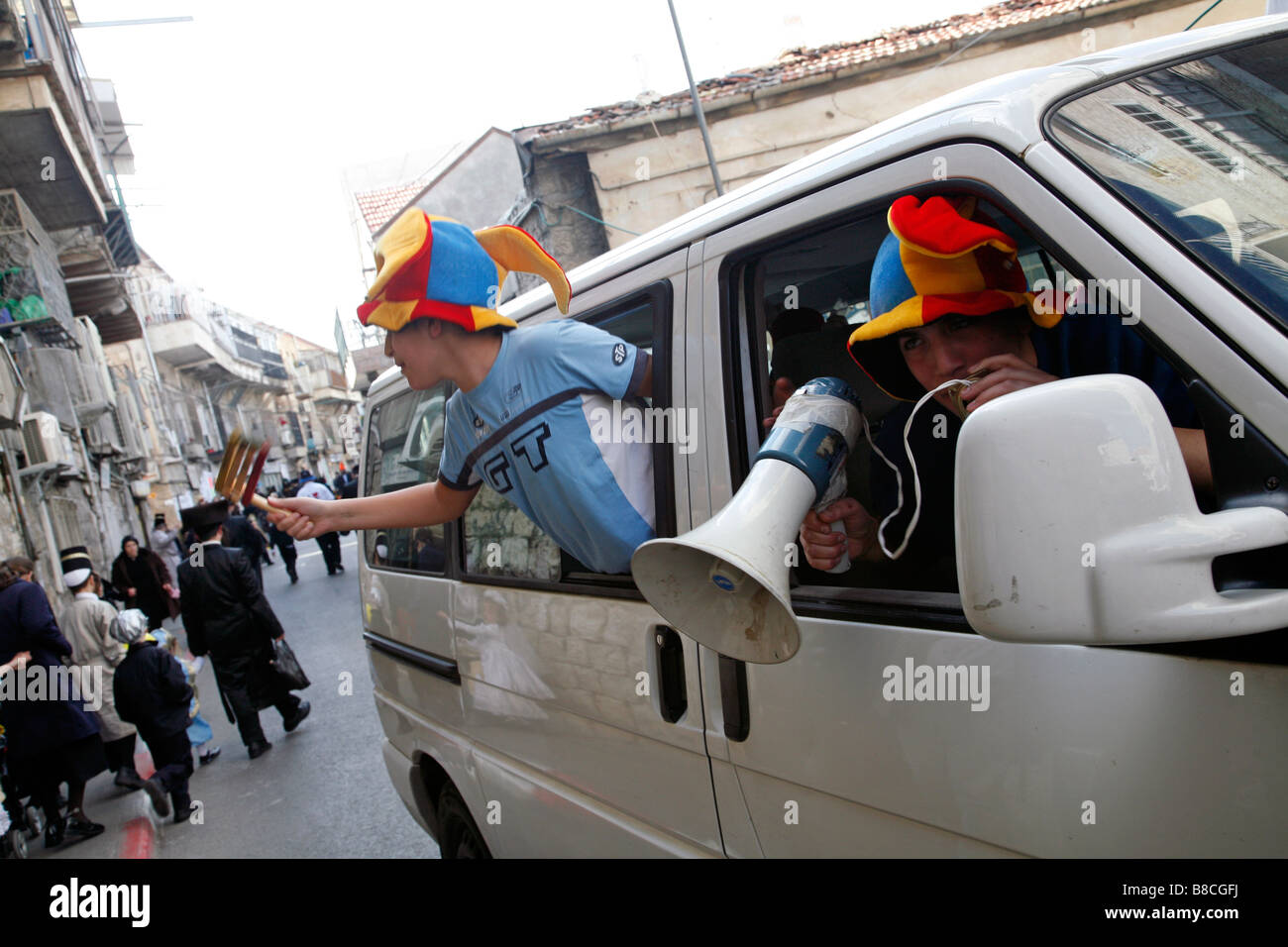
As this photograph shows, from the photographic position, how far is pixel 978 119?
49.7 inches

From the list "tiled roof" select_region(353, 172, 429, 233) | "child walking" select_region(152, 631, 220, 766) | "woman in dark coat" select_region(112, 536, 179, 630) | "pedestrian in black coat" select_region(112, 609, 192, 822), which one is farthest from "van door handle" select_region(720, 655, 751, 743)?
"tiled roof" select_region(353, 172, 429, 233)

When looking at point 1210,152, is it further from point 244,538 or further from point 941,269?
point 244,538

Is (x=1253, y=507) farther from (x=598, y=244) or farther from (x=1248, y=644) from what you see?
(x=598, y=244)

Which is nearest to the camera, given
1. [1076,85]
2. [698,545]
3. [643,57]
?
[698,545]

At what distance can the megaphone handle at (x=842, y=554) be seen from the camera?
1554mm

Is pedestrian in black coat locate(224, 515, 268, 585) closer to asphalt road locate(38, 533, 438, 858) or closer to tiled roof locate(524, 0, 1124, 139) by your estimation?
asphalt road locate(38, 533, 438, 858)

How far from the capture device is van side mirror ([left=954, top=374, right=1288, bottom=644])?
848 millimetres

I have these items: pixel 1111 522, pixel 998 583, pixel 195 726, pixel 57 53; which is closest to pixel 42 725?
pixel 195 726

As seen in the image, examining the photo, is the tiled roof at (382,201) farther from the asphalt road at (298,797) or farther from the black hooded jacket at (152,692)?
the black hooded jacket at (152,692)

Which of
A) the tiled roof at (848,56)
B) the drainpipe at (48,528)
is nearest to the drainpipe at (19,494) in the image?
the drainpipe at (48,528)

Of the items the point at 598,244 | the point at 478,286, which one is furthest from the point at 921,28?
the point at 478,286

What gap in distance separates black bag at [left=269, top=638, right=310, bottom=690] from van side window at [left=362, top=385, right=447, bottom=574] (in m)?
3.27

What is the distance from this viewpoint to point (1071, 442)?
2.79ft
